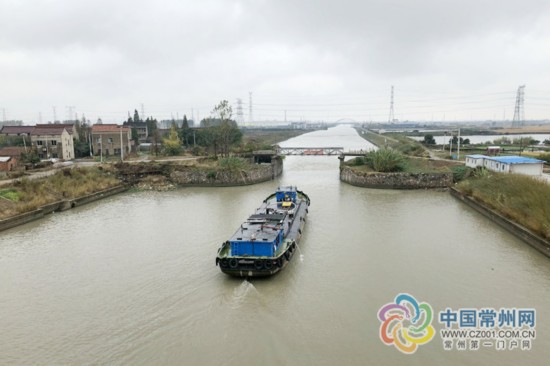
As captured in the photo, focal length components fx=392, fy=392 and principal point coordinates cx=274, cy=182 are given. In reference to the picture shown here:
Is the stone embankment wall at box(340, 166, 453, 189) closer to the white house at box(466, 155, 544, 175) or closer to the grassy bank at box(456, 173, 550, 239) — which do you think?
the white house at box(466, 155, 544, 175)

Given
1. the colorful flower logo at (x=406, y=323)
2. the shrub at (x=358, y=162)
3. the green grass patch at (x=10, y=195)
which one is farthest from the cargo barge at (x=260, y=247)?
the shrub at (x=358, y=162)

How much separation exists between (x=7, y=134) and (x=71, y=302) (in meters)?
48.5

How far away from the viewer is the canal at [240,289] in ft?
29.9

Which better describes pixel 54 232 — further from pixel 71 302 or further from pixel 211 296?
pixel 211 296

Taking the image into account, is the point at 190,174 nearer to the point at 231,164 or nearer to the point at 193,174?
the point at 193,174

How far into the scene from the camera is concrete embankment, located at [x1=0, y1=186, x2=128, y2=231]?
20219 millimetres

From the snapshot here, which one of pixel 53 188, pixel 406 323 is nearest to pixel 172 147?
pixel 53 188

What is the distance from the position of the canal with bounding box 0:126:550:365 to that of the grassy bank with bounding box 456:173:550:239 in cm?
99

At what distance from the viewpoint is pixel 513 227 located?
1786 centimetres

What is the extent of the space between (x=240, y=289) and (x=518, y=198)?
1508 centimetres

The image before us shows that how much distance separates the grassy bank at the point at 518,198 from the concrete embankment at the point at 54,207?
80.9 ft

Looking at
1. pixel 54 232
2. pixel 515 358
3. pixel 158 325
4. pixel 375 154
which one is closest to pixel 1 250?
pixel 54 232

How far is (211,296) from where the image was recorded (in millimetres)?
11688

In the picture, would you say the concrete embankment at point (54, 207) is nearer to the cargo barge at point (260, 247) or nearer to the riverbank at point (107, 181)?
the riverbank at point (107, 181)
